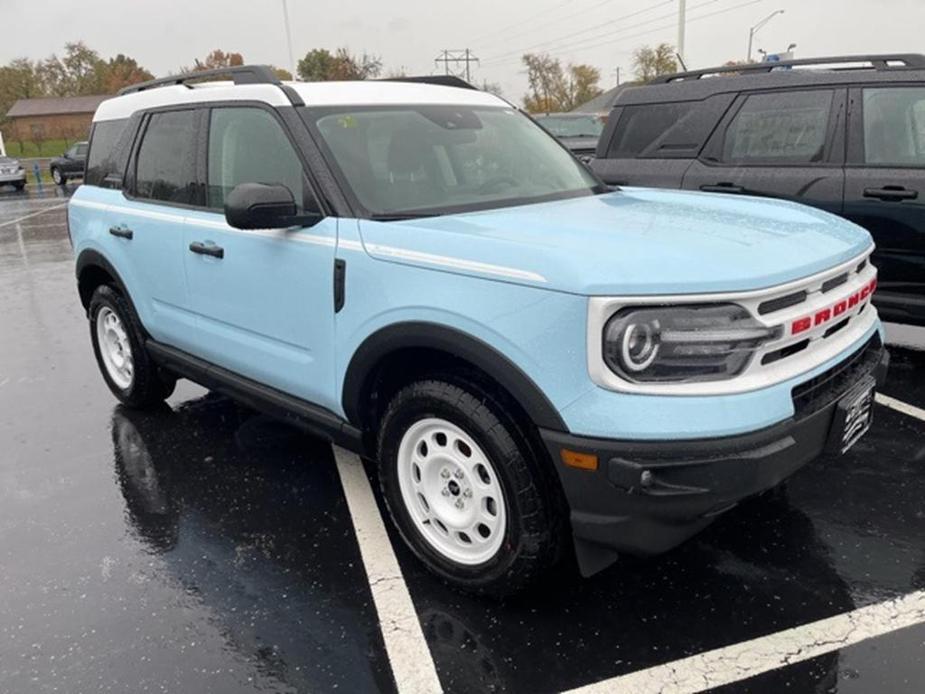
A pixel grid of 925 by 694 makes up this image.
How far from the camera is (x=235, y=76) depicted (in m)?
4.16

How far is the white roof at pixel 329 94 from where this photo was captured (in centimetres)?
360

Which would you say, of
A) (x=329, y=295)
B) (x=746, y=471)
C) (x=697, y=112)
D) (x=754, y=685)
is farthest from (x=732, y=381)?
(x=697, y=112)

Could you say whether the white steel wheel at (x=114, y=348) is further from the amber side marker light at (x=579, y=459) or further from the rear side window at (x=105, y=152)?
the amber side marker light at (x=579, y=459)

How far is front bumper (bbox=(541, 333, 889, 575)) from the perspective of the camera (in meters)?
2.34

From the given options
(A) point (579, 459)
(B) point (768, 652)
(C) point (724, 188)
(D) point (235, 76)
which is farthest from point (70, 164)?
(B) point (768, 652)

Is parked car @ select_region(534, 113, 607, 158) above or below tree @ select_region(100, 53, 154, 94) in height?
below

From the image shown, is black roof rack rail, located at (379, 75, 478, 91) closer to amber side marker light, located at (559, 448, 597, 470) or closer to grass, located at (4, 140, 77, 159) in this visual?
amber side marker light, located at (559, 448, 597, 470)

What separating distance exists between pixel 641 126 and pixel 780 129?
1.18 metres

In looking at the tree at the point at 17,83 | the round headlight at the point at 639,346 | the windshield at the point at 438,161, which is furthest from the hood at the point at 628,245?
the tree at the point at 17,83

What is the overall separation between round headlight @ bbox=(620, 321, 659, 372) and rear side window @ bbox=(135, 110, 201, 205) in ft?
8.52

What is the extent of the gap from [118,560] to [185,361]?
3.94 feet

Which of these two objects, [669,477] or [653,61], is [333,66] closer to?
[653,61]

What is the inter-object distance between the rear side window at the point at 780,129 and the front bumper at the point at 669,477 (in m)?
3.40

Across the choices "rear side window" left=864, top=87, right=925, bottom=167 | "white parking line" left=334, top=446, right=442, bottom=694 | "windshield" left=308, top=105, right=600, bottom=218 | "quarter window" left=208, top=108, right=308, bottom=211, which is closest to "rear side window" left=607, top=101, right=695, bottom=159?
"rear side window" left=864, top=87, right=925, bottom=167
